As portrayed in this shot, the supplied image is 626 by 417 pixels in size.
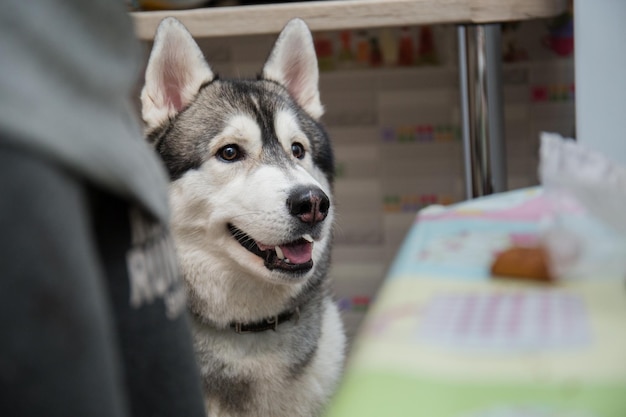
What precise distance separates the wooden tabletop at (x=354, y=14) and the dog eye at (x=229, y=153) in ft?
0.88

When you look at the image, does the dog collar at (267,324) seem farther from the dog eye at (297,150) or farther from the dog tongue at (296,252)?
the dog eye at (297,150)

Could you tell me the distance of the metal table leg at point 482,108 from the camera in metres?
1.47

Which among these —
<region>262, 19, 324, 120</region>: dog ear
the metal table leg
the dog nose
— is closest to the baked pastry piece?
the dog nose

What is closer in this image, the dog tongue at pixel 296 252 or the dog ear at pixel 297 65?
the dog tongue at pixel 296 252

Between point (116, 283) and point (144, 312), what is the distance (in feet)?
0.09

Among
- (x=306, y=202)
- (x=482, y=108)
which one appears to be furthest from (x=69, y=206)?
(x=482, y=108)

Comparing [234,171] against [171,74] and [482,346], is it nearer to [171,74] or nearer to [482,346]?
[171,74]

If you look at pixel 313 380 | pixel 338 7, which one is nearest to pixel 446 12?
pixel 338 7

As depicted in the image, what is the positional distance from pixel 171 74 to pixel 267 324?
17.1 inches

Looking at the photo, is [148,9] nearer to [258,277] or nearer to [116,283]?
[258,277]

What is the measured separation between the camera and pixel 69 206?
32 cm

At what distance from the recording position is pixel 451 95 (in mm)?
2051

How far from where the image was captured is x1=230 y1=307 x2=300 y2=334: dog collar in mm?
1157

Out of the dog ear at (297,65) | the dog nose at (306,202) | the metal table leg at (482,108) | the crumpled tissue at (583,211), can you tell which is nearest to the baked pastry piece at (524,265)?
the crumpled tissue at (583,211)
